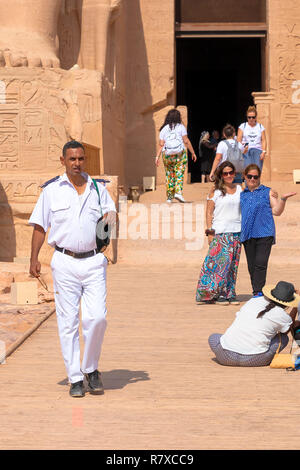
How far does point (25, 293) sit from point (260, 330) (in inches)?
121

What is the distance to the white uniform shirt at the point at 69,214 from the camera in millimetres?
4848

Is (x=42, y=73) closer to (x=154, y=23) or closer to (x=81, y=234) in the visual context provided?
(x=154, y=23)

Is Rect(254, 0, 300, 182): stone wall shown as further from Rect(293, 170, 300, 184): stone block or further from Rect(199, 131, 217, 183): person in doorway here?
Rect(199, 131, 217, 183): person in doorway

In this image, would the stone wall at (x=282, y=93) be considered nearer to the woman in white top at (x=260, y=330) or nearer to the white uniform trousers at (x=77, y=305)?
the woman in white top at (x=260, y=330)

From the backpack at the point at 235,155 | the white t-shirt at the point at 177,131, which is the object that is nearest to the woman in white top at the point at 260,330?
the backpack at the point at 235,155

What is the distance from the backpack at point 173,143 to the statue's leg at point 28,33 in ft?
6.92

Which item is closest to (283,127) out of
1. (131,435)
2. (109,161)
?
(109,161)

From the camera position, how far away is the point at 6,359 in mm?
5695

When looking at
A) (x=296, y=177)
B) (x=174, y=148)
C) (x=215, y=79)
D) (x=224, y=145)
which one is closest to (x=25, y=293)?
(x=224, y=145)

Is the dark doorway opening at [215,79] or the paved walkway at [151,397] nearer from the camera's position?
the paved walkway at [151,397]

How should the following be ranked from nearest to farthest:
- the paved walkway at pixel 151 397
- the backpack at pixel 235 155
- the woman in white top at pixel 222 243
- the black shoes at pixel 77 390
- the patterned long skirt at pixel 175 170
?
the paved walkway at pixel 151 397, the black shoes at pixel 77 390, the woman in white top at pixel 222 243, the backpack at pixel 235 155, the patterned long skirt at pixel 175 170

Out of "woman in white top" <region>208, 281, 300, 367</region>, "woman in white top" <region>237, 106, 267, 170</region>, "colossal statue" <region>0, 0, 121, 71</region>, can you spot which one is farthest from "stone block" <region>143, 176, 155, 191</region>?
"woman in white top" <region>208, 281, 300, 367</region>

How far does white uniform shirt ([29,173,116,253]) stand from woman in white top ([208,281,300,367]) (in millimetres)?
1087

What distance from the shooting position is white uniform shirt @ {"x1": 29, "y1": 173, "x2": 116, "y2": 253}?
191 inches
